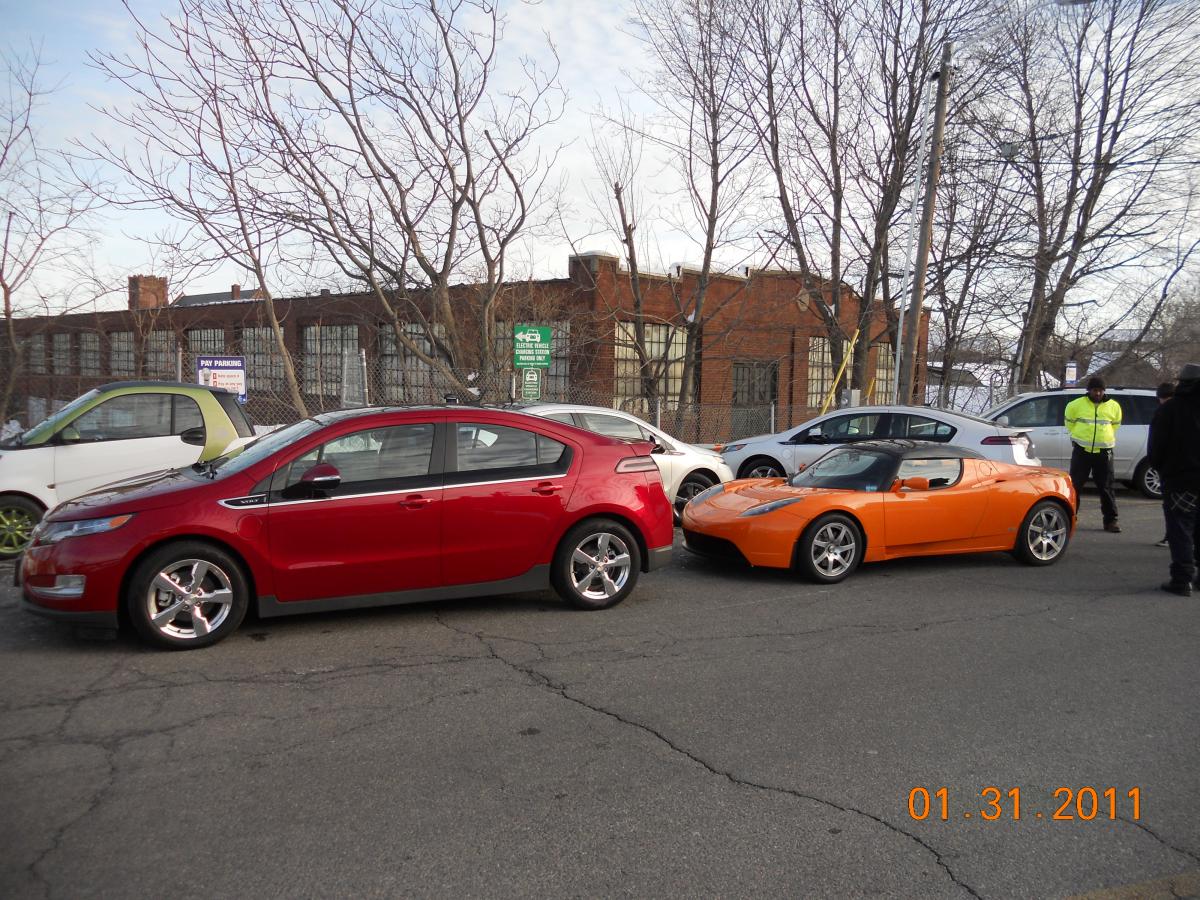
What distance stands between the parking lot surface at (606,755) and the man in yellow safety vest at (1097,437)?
14.8 feet

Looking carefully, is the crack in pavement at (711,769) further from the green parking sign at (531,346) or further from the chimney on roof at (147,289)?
the chimney on roof at (147,289)

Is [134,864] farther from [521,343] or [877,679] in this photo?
[521,343]

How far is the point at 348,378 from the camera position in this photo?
1434 cm

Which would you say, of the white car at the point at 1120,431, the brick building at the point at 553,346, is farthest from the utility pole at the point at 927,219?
the brick building at the point at 553,346

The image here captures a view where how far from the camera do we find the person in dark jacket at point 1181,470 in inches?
285

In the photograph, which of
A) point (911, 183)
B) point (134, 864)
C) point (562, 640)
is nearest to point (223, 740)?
point (134, 864)

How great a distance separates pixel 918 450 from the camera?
832 centimetres

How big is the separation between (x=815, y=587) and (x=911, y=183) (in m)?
15.7

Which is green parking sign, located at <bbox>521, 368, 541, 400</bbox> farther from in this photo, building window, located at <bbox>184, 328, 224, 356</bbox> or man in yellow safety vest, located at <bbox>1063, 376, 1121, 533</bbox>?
building window, located at <bbox>184, 328, 224, 356</bbox>

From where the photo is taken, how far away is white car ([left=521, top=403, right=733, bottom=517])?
35.1 ft

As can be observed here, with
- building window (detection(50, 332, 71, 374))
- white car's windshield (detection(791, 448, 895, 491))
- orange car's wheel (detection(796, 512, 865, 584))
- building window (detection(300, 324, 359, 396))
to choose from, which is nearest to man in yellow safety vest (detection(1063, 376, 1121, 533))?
white car's windshield (detection(791, 448, 895, 491))

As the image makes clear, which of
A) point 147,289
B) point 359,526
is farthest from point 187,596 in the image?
point 147,289
